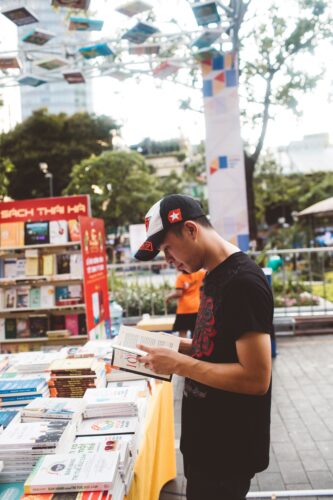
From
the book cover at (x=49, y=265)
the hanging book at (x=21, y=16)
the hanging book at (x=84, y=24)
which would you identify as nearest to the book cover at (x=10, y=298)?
the book cover at (x=49, y=265)

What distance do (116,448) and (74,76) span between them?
6.93 m

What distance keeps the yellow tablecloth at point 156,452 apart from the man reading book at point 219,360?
38 cm

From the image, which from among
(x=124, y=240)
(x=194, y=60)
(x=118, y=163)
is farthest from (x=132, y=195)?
(x=194, y=60)

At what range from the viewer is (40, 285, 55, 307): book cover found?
20.9ft

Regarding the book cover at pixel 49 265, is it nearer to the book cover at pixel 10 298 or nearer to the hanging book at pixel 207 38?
the book cover at pixel 10 298

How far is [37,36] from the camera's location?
6.27m

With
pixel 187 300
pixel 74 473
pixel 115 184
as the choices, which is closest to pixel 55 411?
pixel 74 473

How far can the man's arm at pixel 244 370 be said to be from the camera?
4.85 feet

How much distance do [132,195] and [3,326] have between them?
19565 millimetres

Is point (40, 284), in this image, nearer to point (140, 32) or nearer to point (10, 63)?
point (10, 63)

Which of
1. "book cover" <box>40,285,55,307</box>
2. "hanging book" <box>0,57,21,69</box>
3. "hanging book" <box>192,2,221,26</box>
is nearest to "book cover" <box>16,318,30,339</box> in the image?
"book cover" <box>40,285,55,307</box>

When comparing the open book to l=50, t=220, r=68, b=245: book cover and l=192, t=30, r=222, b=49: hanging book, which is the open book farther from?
l=192, t=30, r=222, b=49: hanging book

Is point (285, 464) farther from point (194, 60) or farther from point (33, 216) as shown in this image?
point (194, 60)

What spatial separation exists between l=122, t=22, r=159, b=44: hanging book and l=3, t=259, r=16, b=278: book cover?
3675mm
